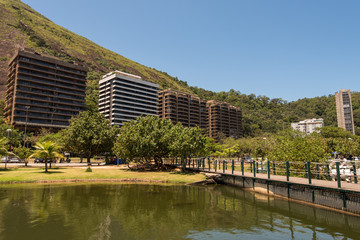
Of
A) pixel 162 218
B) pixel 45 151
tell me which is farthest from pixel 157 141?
pixel 162 218

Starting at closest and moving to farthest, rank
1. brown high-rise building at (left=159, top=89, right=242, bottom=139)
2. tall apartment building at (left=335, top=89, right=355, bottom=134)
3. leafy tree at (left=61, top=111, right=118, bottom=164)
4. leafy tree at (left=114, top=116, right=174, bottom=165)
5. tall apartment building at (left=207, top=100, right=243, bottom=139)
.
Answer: leafy tree at (left=114, top=116, right=174, bottom=165), leafy tree at (left=61, top=111, right=118, bottom=164), brown high-rise building at (left=159, top=89, right=242, bottom=139), tall apartment building at (left=335, top=89, right=355, bottom=134), tall apartment building at (left=207, top=100, right=243, bottom=139)

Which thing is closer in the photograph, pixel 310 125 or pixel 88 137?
pixel 88 137

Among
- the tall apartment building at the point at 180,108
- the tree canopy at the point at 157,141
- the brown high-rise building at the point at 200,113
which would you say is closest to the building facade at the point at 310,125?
the brown high-rise building at the point at 200,113

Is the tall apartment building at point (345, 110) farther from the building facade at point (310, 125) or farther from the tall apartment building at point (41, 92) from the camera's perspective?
the tall apartment building at point (41, 92)

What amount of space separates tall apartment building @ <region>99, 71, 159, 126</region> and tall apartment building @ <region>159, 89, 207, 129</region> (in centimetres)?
962

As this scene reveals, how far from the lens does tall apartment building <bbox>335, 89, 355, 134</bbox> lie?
15938cm

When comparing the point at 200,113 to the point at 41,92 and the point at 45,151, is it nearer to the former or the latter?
the point at 41,92

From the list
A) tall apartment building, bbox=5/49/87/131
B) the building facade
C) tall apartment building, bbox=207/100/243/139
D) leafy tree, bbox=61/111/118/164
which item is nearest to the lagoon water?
leafy tree, bbox=61/111/118/164

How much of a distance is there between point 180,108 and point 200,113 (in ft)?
61.1

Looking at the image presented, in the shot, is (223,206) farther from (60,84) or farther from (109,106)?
(109,106)

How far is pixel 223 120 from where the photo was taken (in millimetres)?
173625

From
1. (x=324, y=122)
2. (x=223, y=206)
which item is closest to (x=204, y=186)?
(x=223, y=206)

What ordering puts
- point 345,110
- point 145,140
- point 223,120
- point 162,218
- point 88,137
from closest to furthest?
point 162,218, point 145,140, point 88,137, point 345,110, point 223,120

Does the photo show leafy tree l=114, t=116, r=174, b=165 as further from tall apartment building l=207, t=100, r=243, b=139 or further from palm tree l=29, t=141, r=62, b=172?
tall apartment building l=207, t=100, r=243, b=139
